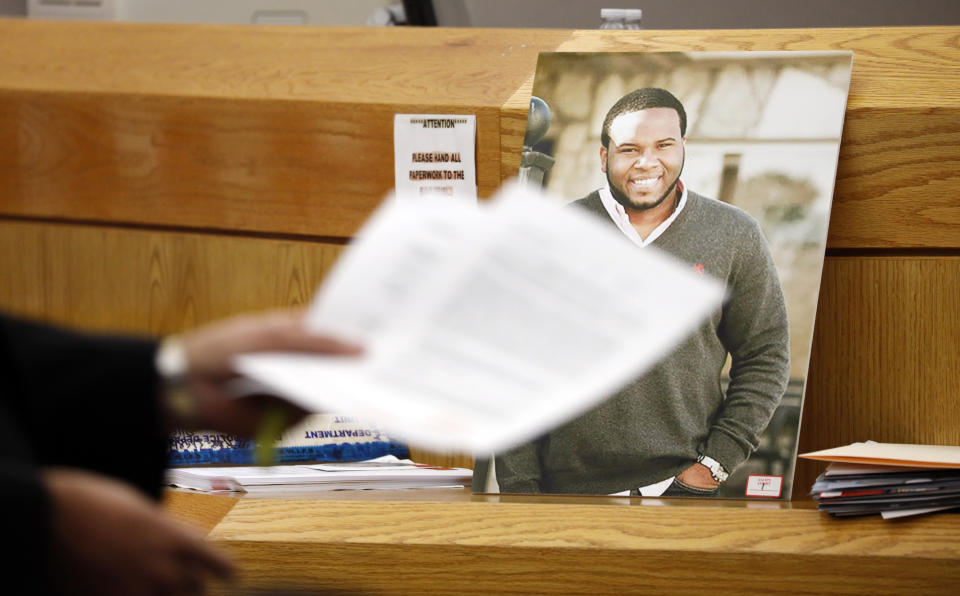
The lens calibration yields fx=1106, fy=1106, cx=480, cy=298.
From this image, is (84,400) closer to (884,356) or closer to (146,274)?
(884,356)

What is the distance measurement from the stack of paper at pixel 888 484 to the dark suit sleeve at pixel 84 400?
0.86 meters

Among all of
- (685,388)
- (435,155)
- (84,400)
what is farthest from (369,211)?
(84,400)

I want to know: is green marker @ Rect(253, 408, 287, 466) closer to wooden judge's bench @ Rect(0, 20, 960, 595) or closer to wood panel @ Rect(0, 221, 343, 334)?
wooden judge's bench @ Rect(0, 20, 960, 595)

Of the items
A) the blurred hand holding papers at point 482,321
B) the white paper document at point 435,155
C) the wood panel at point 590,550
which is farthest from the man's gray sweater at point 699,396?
the blurred hand holding papers at point 482,321

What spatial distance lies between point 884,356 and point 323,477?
79 cm

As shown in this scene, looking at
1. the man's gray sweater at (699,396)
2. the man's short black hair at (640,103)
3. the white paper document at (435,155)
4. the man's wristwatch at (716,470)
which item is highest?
→ the man's short black hair at (640,103)

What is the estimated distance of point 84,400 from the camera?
65cm

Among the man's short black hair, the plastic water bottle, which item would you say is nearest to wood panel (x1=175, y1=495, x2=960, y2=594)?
the man's short black hair

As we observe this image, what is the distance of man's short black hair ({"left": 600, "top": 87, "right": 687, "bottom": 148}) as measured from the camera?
1.52 metres

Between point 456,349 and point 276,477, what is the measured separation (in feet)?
3.20

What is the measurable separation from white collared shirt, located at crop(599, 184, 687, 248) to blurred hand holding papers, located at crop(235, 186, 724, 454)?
2.67ft

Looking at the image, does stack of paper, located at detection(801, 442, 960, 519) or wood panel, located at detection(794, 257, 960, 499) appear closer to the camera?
stack of paper, located at detection(801, 442, 960, 519)

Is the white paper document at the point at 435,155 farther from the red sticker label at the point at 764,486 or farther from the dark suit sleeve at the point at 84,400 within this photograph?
the dark suit sleeve at the point at 84,400

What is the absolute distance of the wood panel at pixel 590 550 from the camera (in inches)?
47.8
